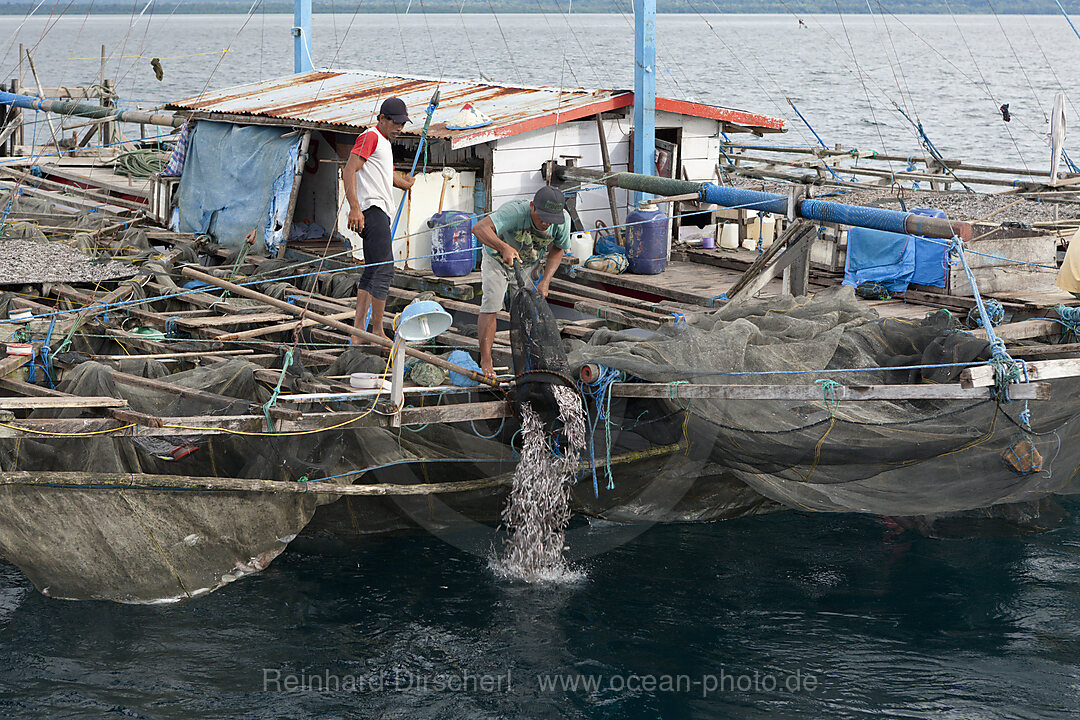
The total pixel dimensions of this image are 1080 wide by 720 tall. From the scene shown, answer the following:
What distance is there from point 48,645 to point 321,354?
11.2 ft

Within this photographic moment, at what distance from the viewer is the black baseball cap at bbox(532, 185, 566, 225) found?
8945 mm

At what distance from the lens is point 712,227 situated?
1490 centimetres

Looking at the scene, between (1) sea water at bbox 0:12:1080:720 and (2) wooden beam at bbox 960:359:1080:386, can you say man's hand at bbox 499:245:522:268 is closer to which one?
(1) sea water at bbox 0:12:1080:720

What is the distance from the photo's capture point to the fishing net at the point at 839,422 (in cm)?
796

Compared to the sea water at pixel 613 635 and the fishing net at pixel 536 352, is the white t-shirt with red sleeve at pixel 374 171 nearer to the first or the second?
the fishing net at pixel 536 352

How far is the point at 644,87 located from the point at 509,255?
17.5 feet

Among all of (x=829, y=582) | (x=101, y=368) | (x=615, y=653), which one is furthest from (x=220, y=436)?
(x=829, y=582)

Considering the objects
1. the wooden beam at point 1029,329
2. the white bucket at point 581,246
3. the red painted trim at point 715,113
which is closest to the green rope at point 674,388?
the wooden beam at point 1029,329

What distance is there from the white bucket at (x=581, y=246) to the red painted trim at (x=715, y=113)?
2097 millimetres

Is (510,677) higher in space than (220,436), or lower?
lower

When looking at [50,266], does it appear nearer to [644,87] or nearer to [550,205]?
[550,205]

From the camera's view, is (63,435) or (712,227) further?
(712,227)

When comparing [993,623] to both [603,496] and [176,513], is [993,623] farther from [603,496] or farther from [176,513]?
[176,513]

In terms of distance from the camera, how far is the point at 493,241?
29.5 ft
